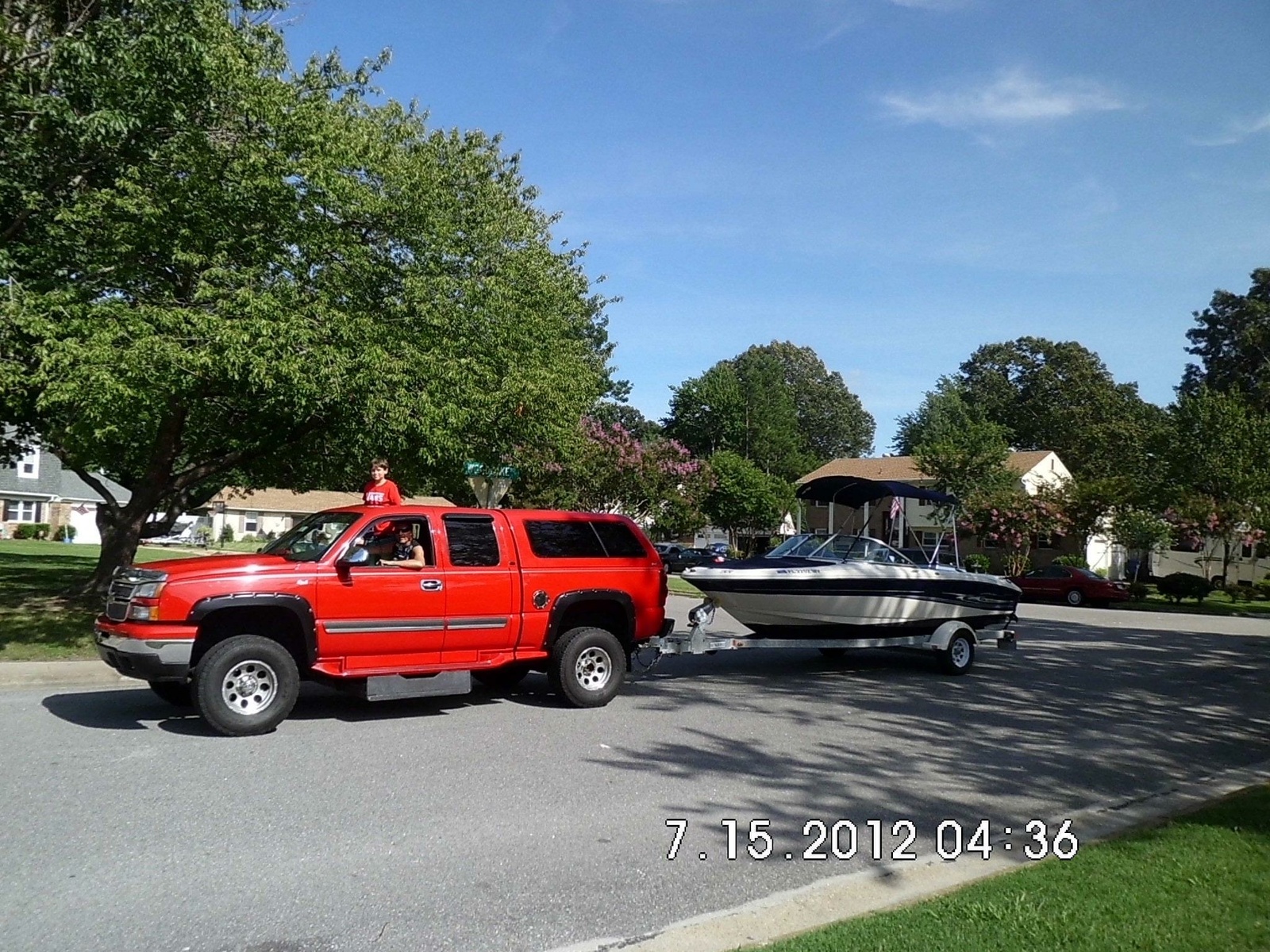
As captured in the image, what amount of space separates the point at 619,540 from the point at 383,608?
289 centimetres

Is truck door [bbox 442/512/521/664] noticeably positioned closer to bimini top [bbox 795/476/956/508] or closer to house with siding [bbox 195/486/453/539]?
bimini top [bbox 795/476/956/508]

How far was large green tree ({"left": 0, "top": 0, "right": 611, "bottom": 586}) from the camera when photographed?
12273mm

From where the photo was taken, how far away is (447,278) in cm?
1521

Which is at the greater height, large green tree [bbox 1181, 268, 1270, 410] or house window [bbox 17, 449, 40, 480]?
large green tree [bbox 1181, 268, 1270, 410]

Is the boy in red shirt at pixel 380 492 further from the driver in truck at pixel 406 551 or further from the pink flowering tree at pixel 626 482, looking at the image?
the pink flowering tree at pixel 626 482

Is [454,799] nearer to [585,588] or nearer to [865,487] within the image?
[585,588]

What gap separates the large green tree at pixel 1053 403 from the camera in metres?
66.3

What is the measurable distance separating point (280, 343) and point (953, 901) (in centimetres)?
987

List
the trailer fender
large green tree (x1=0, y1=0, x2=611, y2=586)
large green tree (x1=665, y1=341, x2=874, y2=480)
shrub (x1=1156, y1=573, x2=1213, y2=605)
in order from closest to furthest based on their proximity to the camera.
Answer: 1. large green tree (x1=0, y1=0, x2=611, y2=586)
2. the trailer fender
3. shrub (x1=1156, y1=573, x2=1213, y2=605)
4. large green tree (x1=665, y1=341, x2=874, y2=480)

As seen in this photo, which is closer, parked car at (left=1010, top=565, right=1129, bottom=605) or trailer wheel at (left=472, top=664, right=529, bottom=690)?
trailer wheel at (left=472, top=664, right=529, bottom=690)

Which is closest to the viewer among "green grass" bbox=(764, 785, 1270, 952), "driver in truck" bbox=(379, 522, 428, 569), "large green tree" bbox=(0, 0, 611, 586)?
"green grass" bbox=(764, 785, 1270, 952)

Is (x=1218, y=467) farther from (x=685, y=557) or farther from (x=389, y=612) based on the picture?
(x=389, y=612)

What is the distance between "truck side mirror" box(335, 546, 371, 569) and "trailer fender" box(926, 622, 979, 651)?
25.3ft

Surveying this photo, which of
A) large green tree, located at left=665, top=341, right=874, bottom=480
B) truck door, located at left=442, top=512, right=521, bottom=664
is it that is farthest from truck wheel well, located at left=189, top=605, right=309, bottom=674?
large green tree, located at left=665, top=341, right=874, bottom=480
